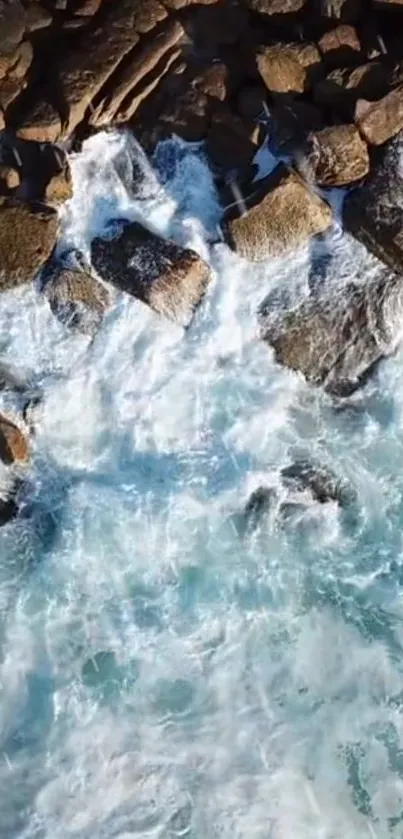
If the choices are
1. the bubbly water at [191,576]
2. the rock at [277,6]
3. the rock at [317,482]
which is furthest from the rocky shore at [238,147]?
the rock at [317,482]

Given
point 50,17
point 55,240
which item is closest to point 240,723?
point 55,240

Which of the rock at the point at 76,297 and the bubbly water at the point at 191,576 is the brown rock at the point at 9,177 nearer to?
the bubbly water at the point at 191,576

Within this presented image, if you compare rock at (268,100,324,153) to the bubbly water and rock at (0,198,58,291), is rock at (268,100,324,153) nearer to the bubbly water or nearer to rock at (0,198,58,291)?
the bubbly water

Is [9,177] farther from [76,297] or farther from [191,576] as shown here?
[191,576]

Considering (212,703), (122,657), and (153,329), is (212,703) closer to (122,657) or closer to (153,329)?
(122,657)

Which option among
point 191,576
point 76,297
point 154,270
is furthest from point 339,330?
point 191,576
